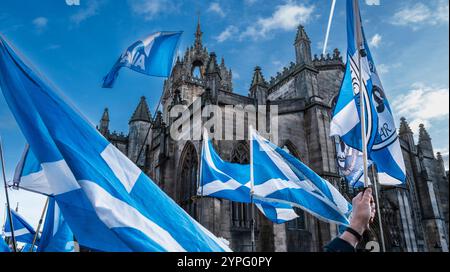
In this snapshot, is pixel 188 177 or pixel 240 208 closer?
pixel 240 208

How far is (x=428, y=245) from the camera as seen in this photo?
2266 centimetres

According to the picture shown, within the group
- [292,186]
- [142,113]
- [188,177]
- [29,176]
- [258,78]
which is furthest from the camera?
[142,113]

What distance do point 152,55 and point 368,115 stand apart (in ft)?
15.8

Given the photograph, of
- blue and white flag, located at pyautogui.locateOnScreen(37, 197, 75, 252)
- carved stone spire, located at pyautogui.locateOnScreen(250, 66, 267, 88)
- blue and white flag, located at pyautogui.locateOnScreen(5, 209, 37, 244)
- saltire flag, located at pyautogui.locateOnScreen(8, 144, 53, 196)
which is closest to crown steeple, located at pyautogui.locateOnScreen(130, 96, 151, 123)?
carved stone spire, located at pyautogui.locateOnScreen(250, 66, 267, 88)

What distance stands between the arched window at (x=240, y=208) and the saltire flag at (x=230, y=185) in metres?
4.75

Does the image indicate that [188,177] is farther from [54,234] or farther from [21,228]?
[54,234]

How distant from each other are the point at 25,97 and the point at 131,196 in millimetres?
1663

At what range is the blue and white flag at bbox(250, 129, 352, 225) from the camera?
7.02m

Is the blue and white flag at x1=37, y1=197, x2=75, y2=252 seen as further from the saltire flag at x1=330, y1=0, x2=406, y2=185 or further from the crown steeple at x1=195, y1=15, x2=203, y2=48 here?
the crown steeple at x1=195, y1=15, x2=203, y2=48

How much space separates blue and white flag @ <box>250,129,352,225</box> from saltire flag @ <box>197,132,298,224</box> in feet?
3.81

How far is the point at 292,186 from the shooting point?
7.36 metres

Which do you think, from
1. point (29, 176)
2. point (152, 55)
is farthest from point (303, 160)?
point (29, 176)
